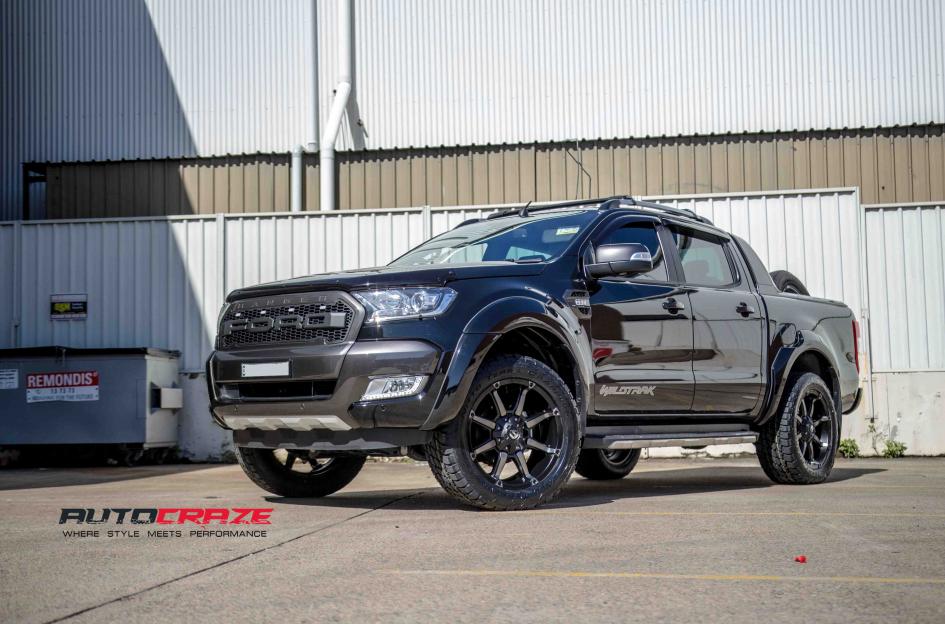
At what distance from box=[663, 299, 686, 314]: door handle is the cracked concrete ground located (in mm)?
1180

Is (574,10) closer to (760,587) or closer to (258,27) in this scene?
(258,27)

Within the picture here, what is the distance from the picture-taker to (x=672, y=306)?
284 inches

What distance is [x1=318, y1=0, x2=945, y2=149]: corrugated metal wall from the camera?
17203mm

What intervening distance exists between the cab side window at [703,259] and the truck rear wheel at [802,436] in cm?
97

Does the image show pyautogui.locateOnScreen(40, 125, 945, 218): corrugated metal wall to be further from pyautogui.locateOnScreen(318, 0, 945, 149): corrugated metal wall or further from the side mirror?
the side mirror

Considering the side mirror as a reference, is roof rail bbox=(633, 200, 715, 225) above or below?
above

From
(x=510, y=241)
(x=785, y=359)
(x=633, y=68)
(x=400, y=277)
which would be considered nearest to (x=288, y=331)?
(x=400, y=277)

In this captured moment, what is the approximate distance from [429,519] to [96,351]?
7546mm

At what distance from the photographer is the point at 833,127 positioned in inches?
672

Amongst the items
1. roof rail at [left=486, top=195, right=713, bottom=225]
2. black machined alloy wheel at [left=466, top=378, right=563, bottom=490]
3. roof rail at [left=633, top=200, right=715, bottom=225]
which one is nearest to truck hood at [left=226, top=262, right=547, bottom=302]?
black machined alloy wheel at [left=466, top=378, right=563, bottom=490]

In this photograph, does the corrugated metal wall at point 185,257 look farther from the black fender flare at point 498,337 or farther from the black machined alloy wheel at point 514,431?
the black machined alloy wheel at point 514,431

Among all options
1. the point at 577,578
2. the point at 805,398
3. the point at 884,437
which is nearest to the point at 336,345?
the point at 577,578

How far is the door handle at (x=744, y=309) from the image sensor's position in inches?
306

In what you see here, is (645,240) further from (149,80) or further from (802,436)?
(149,80)
